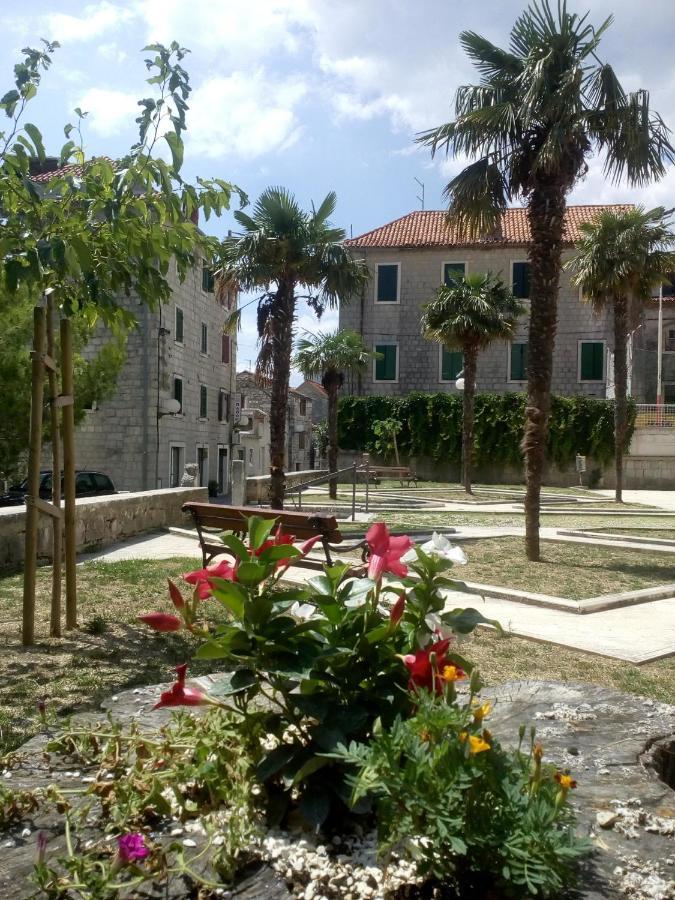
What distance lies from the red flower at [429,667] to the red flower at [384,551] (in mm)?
220

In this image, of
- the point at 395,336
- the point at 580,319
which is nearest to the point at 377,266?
the point at 395,336

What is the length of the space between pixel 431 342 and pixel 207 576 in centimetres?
3714

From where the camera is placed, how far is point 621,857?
1732 millimetres

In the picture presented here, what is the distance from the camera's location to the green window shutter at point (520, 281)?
3681cm

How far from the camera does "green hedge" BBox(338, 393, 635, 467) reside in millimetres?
34938

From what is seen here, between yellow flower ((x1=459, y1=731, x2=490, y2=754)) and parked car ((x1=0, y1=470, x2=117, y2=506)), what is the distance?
59.8 ft

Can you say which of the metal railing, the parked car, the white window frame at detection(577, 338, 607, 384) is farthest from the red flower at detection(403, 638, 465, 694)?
the white window frame at detection(577, 338, 607, 384)

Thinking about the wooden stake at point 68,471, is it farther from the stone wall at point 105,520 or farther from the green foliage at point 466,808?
the green foliage at point 466,808

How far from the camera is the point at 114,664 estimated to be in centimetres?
482

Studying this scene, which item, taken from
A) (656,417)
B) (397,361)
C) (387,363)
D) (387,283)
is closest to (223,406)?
(387,363)

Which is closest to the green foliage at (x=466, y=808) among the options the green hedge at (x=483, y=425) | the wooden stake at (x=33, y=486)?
the wooden stake at (x=33, y=486)

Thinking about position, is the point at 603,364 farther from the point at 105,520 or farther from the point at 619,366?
the point at 105,520

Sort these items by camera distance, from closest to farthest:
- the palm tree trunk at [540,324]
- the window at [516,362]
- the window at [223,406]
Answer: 1. the palm tree trunk at [540,324]
2. the window at [223,406]
3. the window at [516,362]

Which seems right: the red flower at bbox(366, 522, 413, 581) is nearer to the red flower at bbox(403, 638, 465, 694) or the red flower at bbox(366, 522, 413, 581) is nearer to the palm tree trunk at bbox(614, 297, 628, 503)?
the red flower at bbox(403, 638, 465, 694)
